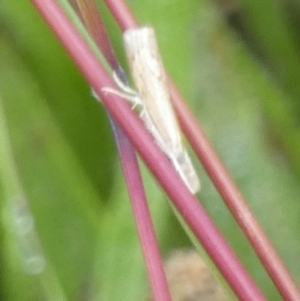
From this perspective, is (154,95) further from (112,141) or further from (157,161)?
(112,141)

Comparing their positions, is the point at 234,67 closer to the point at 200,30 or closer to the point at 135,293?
the point at 200,30

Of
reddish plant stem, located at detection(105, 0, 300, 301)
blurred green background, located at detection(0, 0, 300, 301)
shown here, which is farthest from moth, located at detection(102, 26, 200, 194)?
blurred green background, located at detection(0, 0, 300, 301)

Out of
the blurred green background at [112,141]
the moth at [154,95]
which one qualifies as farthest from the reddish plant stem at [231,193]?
the blurred green background at [112,141]

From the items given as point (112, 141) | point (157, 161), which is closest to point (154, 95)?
point (157, 161)

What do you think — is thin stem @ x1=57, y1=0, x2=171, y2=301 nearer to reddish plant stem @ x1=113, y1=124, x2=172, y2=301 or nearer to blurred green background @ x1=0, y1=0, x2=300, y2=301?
reddish plant stem @ x1=113, y1=124, x2=172, y2=301

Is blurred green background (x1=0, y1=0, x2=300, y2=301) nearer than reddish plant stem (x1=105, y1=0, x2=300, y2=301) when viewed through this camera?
No

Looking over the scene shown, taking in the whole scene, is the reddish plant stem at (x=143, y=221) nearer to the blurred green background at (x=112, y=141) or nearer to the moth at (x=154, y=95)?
the moth at (x=154, y=95)
